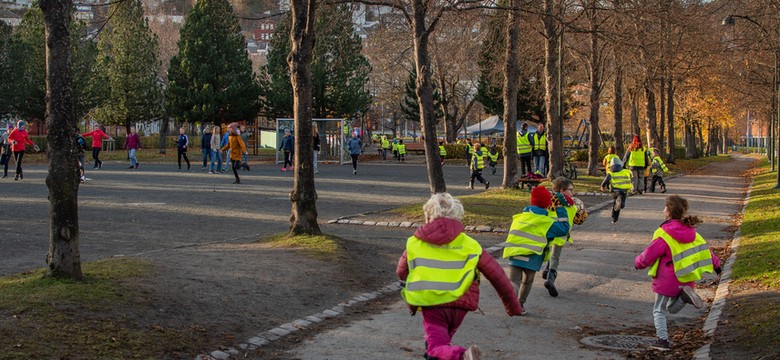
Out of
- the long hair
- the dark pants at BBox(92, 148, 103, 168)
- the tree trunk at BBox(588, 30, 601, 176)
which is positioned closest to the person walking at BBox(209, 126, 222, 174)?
the dark pants at BBox(92, 148, 103, 168)

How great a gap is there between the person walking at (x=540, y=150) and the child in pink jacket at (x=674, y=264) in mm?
23348

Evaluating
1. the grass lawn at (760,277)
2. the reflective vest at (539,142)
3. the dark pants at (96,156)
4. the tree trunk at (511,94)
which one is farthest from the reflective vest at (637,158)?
the dark pants at (96,156)

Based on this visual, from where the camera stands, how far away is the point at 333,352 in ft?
25.7

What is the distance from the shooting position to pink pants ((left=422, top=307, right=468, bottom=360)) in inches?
221

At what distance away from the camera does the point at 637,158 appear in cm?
2731

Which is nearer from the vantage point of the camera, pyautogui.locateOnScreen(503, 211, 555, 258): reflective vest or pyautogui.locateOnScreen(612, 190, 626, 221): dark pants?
pyautogui.locateOnScreen(503, 211, 555, 258): reflective vest

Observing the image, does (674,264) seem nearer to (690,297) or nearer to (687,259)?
(687,259)

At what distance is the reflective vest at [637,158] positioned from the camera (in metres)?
27.2

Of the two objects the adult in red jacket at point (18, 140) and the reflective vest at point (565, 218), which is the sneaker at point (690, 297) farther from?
the adult in red jacket at point (18, 140)

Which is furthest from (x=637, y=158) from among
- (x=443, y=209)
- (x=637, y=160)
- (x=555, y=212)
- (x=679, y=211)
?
(x=443, y=209)

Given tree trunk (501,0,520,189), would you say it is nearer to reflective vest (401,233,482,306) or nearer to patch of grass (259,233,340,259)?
patch of grass (259,233,340,259)

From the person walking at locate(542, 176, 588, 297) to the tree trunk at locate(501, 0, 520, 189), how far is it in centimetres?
1400

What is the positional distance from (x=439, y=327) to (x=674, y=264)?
325 centimetres

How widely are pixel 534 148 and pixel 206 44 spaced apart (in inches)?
1087
